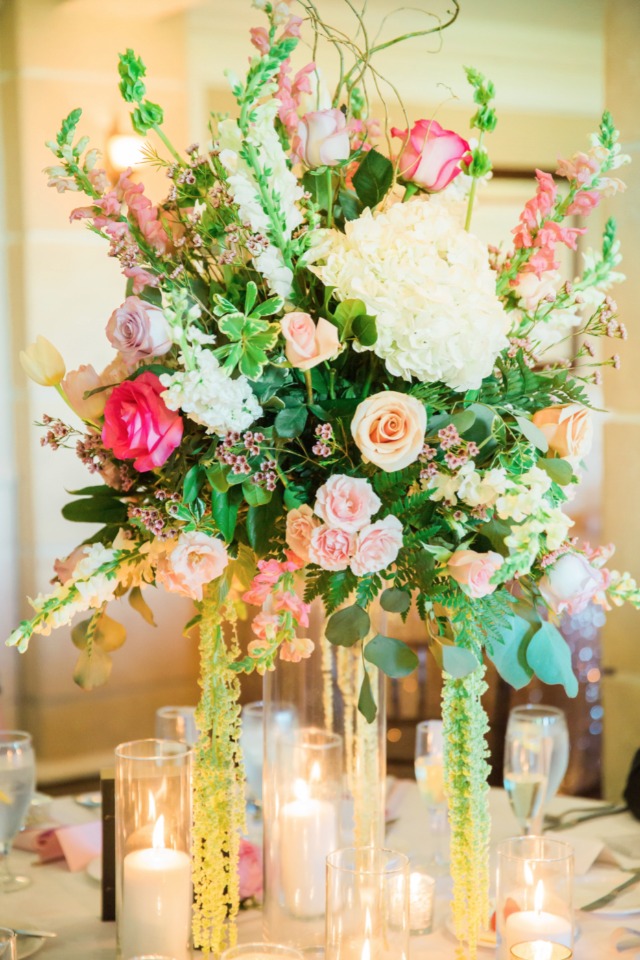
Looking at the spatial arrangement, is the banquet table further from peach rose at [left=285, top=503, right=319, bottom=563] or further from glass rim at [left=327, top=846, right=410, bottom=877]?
peach rose at [left=285, top=503, right=319, bottom=563]

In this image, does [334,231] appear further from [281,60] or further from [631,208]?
[631,208]

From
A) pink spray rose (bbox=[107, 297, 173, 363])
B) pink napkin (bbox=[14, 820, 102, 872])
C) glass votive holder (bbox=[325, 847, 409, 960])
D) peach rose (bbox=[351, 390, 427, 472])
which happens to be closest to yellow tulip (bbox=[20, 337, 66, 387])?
pink spray rose (bbox=[107, 297, 173, 363])

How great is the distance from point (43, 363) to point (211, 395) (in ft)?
0.82

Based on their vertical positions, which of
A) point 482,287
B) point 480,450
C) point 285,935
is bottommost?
point 285,935

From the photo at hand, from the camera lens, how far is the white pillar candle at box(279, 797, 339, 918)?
1156 millimetres

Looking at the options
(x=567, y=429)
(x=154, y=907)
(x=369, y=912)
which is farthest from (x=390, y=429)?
(x=154, y=907)

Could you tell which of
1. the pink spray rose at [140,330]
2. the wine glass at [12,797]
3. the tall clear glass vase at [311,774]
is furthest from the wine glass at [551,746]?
the pink spray rose at [140,330]

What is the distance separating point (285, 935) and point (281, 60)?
33.7 inches

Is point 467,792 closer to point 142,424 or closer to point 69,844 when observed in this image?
point 142,424

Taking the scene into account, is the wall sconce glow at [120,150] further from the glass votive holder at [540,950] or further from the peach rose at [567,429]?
the glass votive holder at [540,950]

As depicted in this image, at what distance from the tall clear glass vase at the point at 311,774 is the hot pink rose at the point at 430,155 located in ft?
1.50

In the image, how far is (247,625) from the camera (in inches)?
142

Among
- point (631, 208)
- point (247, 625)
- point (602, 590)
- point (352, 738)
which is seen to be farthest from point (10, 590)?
point (602, 590)

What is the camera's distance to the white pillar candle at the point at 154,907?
43.7 inches
